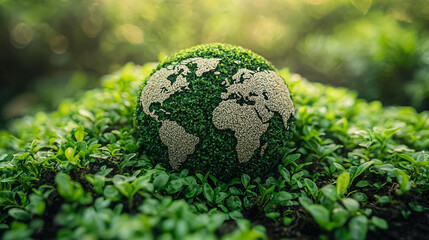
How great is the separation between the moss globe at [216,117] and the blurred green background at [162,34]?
520 centimetres

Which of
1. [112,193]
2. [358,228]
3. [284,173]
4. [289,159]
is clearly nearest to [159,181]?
[112,193]

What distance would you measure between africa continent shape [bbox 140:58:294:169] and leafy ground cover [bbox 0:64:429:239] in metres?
0.26

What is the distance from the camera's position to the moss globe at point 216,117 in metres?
2.13

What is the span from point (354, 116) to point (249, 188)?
2164 millimetres

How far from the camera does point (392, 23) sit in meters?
7.59

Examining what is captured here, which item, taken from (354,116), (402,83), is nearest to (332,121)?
(354,116)

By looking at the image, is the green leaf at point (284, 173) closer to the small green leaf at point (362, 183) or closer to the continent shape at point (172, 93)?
the small green leaf at point (362, 183)

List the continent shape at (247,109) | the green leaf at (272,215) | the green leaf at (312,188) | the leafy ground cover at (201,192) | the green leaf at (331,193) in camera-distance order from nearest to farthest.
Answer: the leafy ground cover at (201,192) → the green leaf at (331,193) → the green leaf at (272,215) → the green leaf at (312,188) → the continent shape at (247,109)

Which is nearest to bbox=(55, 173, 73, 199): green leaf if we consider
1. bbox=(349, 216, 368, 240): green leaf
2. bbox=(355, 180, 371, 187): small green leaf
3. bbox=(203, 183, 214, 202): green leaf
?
bbox=(203, 183, 214, 202): green leaf

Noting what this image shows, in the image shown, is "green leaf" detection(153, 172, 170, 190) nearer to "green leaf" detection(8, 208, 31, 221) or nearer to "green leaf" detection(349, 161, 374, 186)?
"green leaf" detection(8, 208, 31, 221)

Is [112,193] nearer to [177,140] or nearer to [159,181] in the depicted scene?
[159,181]

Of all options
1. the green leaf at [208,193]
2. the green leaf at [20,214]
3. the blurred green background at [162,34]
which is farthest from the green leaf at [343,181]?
the blurred green background at [162,34]

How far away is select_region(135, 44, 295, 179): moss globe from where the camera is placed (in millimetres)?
2135

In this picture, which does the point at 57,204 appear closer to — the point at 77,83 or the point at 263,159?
the point at 263,159
